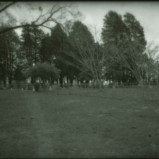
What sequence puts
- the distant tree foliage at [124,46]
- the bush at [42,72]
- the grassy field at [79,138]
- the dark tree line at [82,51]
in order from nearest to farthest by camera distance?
1. the grassy field at [79,138]
2. the dark tree line at [82,51]
3. the distant tree foliage at [124,46]
4. the bush at [42,72]

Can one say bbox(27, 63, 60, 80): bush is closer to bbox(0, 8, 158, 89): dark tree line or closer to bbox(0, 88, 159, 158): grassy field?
bbox(0, 8, 158, 89): dark tree line

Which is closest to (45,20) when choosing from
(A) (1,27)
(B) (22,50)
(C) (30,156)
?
(A) (1,27)

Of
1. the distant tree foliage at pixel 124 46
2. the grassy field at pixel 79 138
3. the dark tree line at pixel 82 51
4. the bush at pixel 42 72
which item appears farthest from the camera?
the bush at pixel 42 72

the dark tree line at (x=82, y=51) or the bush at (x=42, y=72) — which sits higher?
the dark tree line at (x=82, y=51)

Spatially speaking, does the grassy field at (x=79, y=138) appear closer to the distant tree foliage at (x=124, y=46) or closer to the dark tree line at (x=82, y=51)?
the dark tree line at (x=82, y=51)

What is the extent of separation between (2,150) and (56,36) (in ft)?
31.2

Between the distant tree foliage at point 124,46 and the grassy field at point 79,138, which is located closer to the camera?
the grassy field at point 79,138

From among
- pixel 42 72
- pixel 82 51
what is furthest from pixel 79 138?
pixel 42 72

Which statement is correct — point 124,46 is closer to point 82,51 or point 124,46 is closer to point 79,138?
point 82,51

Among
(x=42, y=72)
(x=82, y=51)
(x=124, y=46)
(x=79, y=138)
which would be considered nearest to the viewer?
(x=79, y=138)

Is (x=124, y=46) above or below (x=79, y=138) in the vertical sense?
above

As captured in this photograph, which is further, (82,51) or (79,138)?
(82,51)

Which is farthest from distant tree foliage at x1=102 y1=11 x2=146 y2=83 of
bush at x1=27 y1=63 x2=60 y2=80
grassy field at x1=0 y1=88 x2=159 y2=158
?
grassy field at x1=0 y1=88 x2=159 y2=158

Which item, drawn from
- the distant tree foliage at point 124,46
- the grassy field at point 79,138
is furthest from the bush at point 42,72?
the grassy field at point 79,138
